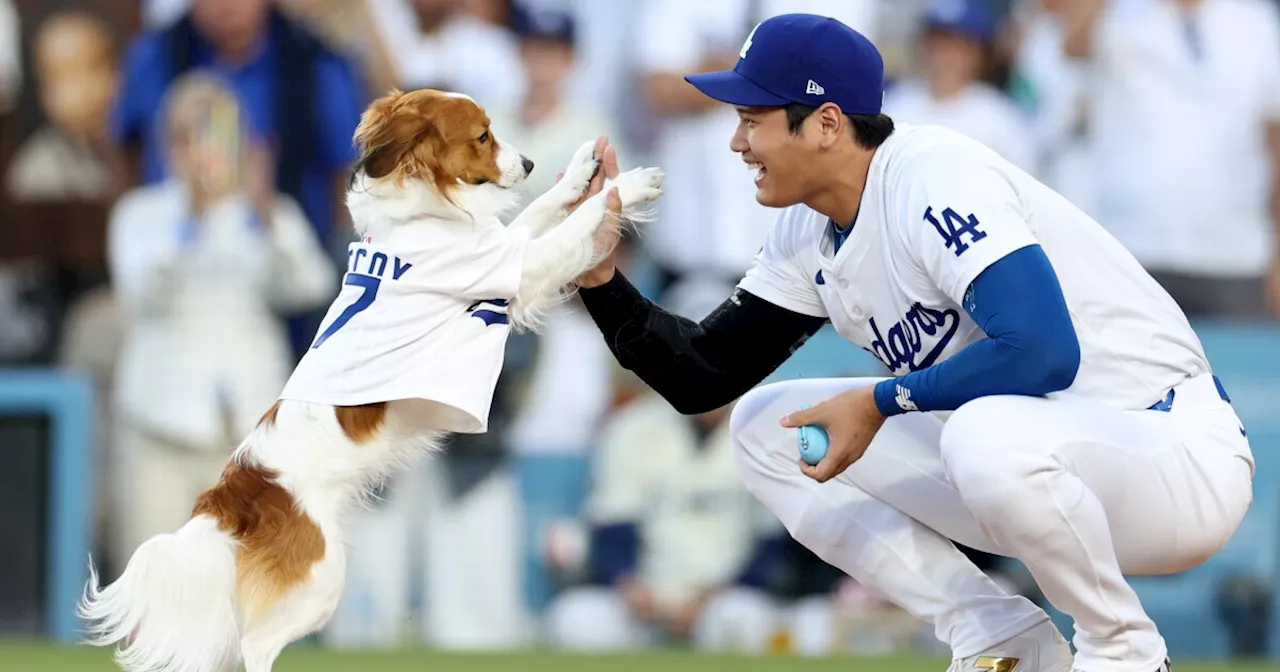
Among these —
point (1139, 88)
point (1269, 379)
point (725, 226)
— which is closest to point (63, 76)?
point (725, 226)

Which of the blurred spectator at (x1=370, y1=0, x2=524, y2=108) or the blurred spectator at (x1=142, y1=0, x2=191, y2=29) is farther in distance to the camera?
the blurred spectator at (x1=142, y1=0, x2=191, y2=29)

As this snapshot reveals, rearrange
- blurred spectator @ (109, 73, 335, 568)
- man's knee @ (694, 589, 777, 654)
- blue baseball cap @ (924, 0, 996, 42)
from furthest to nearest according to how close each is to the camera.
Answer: blurred spectator @ (109, 73, 335, 568), blue baseball cap @ (924, 0, 996, 42), man's knee @ (694, 589, 777, 654)

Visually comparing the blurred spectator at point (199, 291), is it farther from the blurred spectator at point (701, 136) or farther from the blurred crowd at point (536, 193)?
the blurred spectator at point (701, 136)

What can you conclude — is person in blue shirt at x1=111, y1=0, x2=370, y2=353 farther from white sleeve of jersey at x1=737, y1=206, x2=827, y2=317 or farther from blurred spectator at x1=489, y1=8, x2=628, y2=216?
white sleeve of jersey at x1=737, y1=206, x2=827, y2=317

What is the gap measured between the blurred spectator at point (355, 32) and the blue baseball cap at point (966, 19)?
234 centimetres

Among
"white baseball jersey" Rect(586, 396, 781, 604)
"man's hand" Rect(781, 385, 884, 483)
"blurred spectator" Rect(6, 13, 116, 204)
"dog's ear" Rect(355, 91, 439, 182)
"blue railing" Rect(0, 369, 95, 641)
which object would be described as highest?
"dog's ear" Rect(355, 91, 439, 182)

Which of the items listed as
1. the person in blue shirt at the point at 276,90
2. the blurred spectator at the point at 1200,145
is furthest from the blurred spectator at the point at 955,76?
the person in blue shirt at the point at 276,90

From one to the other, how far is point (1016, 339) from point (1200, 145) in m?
3.99

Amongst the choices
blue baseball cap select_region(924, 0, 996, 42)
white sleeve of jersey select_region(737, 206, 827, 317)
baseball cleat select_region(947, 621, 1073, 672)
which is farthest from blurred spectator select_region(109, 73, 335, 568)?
baseball cleat select_region(947, 621, 1073, 672)

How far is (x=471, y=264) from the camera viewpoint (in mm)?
4207

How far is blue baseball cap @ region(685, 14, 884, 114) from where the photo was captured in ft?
12.4

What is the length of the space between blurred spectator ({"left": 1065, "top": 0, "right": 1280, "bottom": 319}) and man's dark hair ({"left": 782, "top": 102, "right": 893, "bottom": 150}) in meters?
3.39

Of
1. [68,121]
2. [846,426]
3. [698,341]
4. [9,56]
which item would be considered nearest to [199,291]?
[68,121]

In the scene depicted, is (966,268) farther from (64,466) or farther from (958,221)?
(64,466)
